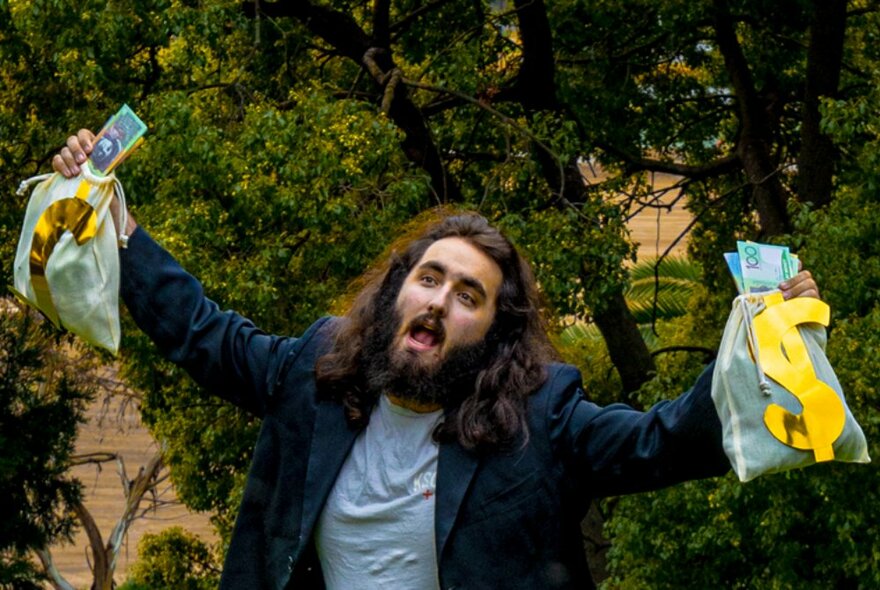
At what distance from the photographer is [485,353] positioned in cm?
371

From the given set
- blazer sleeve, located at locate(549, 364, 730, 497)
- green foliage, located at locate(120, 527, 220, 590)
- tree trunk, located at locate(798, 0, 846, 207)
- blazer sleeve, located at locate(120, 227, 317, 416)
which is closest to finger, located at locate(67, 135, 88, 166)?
blazer sleeve, located at locate(120, 227, 317, 416)

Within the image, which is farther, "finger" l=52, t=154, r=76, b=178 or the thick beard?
"finger" l=52, t=154, r=76, b=178

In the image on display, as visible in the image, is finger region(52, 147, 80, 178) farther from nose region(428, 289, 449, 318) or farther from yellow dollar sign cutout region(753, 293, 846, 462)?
yellow dollar sign cutout region(753, 293, 846, 462)

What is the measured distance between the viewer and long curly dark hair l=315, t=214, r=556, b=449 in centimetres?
359

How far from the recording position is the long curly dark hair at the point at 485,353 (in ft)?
11.8

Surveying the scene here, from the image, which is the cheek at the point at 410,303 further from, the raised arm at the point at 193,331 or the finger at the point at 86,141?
the finger at the point at 86,141

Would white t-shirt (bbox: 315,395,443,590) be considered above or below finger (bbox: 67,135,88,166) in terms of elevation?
below

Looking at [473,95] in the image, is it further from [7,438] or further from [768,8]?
[7,438]

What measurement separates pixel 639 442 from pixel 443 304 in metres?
0.53

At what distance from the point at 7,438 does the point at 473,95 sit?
12.7 feet

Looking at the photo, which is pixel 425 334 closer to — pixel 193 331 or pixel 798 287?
pixel 193 331

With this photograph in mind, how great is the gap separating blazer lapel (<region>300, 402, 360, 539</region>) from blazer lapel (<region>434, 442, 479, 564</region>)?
8.3 inches

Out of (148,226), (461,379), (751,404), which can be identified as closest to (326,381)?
(461,379)

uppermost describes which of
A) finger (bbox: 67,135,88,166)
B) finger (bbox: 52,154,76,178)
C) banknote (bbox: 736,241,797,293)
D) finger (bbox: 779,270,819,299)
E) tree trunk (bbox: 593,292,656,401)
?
finger (bbox: 67,135,88,166)
